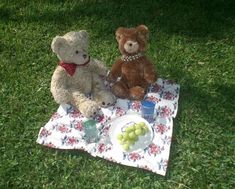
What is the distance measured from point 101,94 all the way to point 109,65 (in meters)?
0.64

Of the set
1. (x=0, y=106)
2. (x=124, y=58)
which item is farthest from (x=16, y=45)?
(x=124, y=58)

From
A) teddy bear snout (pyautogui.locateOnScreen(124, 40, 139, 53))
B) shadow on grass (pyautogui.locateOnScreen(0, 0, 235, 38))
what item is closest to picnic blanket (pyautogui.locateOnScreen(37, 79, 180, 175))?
teddy bear snout (pyautogui.locateOnScreen(124, 40, 139, 53))

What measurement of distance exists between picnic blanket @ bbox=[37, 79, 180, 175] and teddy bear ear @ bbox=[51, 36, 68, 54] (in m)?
0.63

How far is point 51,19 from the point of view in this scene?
208 inches

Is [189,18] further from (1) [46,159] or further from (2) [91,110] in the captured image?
(1) [46,159]

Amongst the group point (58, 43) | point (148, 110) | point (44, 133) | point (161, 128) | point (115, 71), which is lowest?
point (44, 133)

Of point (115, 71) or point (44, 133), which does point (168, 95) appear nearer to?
point (115, 71)

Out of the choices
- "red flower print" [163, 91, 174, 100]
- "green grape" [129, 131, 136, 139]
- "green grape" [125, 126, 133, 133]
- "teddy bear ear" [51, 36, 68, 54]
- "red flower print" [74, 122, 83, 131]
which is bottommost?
"red flower print" [74, 122, 83, 131]

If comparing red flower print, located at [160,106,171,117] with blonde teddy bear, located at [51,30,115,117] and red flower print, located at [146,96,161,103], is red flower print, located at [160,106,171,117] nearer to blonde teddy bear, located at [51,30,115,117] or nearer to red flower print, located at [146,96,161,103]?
red flower print, located at [146,96,161,103]

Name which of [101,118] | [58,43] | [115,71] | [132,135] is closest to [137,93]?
[115,71]

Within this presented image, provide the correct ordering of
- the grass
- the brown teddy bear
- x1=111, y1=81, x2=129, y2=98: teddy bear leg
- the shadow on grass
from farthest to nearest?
the shadow on grass
x1=111, y1=81, x2=129, y2=98: teddy bear leg
the brown teddy bear
the grass

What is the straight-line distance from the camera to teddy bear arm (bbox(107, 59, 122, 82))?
4.03 m

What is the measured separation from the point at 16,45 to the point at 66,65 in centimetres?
134

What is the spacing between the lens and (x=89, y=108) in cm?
379
